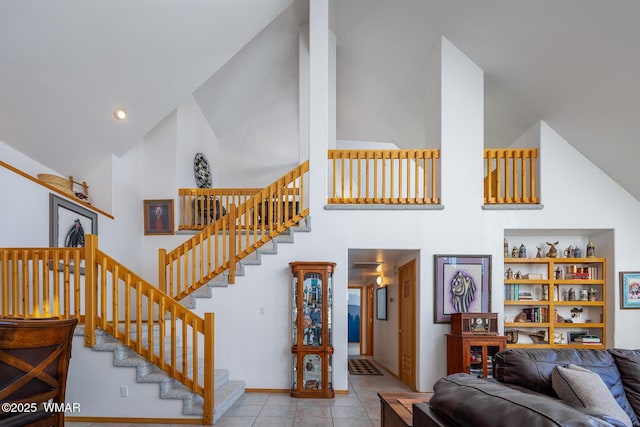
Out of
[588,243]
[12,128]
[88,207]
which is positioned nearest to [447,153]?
[588,243]

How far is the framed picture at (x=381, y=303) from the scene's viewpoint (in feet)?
27.2

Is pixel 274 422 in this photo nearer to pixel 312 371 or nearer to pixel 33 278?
pixel 312 371

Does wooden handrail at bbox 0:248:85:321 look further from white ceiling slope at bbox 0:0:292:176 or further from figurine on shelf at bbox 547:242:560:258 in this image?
figurine on shelf at bbox 547:242:560:258

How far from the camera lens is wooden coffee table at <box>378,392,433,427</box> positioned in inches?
95.4

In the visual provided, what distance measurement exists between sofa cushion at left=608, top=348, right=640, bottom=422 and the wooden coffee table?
50.4 inches

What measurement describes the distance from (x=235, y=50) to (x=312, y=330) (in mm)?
4479

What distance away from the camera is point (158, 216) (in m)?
7.17

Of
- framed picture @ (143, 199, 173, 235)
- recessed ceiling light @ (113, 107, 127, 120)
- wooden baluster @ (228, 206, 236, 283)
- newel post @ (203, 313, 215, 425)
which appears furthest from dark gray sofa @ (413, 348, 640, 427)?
framed picture @ (143, 199, 173, 235)

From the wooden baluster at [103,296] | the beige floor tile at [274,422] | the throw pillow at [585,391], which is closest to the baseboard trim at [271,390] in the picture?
the beige floor tile at [274,422]

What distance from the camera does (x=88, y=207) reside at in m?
5.61

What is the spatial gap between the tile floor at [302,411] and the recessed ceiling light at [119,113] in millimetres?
3822

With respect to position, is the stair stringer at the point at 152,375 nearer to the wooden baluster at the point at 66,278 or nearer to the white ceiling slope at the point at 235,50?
the wooden baluster at the point at 66,278

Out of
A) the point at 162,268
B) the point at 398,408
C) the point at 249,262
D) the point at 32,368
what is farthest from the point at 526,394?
the point at 162,268

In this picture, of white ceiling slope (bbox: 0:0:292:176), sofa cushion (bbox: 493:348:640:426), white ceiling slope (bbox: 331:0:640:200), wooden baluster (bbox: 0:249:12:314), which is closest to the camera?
sofa cushion (bbox: 493:348:640:426)
